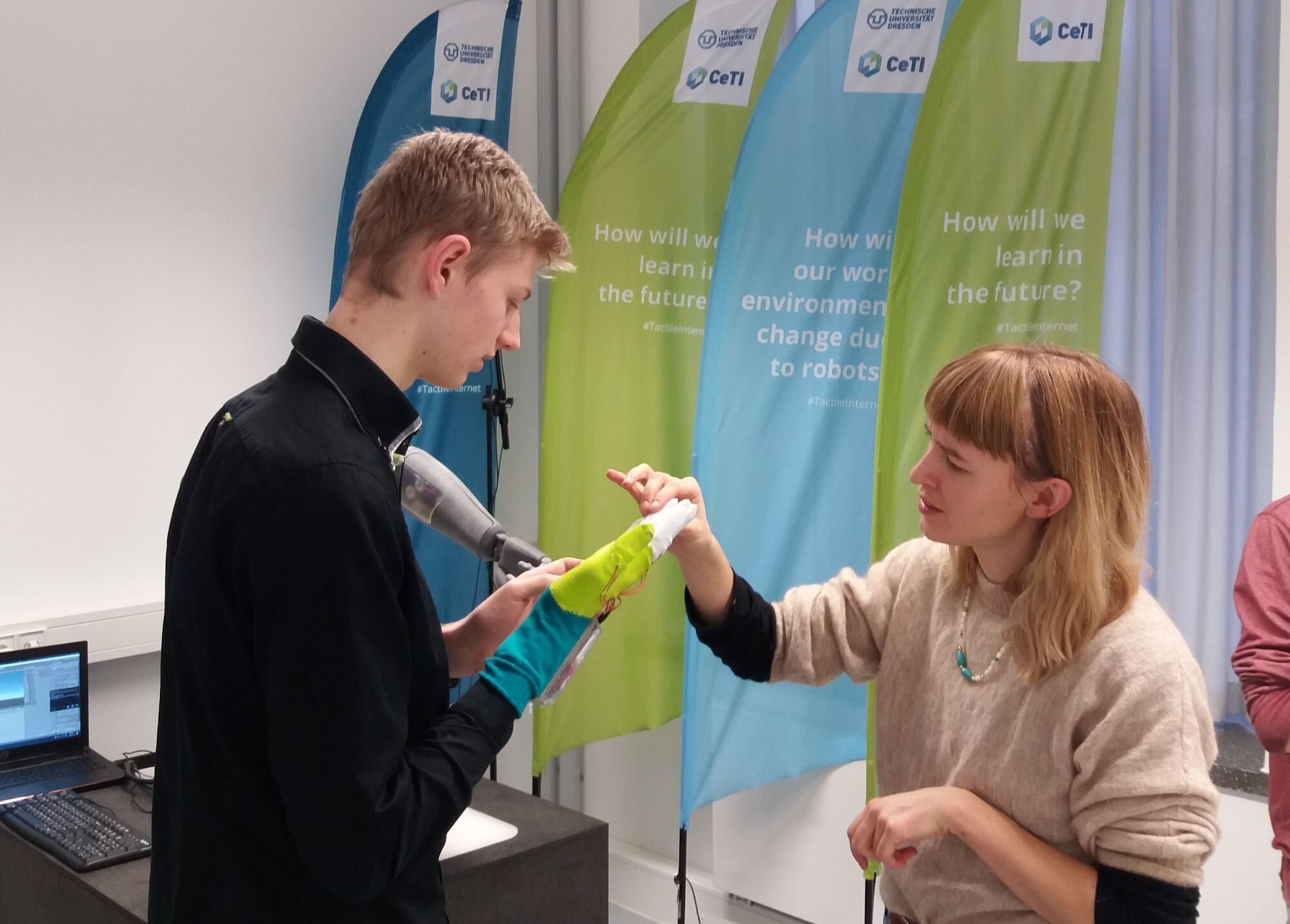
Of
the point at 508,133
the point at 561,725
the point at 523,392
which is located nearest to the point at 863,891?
the point at 561,725

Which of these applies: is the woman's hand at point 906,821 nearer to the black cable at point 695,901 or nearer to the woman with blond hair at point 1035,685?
the woman with blond hair at point 1035,685

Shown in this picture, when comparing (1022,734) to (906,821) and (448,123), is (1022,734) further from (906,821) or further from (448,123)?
(448,123)

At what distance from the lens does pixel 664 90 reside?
3.07m

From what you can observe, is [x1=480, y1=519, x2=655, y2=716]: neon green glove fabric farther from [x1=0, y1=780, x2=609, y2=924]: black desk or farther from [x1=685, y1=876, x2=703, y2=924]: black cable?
[x1=685, y1=876, x2=703, y2=924]: black cable

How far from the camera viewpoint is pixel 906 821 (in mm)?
1296

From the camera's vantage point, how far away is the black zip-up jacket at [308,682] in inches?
43.7

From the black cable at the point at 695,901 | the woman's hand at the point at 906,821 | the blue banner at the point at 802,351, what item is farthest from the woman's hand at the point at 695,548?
the black cable at the point at 695,901

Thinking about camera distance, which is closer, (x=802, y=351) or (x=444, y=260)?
(x=444, y=260)

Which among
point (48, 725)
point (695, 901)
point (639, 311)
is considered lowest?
point (695, 901)

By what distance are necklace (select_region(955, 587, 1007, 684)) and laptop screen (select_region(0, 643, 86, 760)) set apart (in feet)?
7.05

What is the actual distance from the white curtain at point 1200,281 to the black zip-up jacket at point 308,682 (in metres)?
1.94

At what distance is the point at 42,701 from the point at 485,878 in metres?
1.23

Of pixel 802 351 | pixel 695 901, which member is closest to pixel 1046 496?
pixel 802 351

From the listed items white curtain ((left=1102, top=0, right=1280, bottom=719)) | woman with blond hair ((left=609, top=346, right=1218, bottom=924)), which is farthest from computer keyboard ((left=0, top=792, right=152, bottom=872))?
white curtain ((left=1102, top=0, right=1280, bottom=719))
